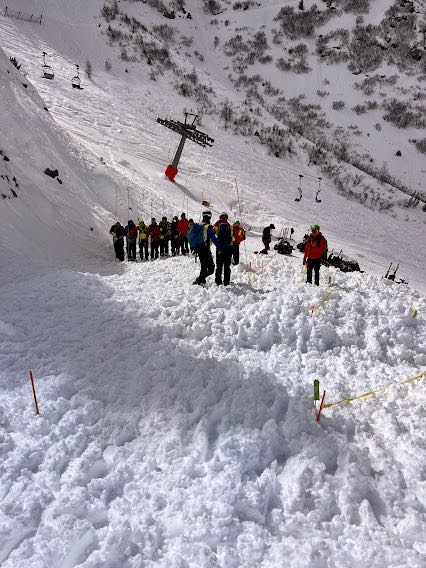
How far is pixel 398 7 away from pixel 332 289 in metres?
69.5

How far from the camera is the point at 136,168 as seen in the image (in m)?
27.6

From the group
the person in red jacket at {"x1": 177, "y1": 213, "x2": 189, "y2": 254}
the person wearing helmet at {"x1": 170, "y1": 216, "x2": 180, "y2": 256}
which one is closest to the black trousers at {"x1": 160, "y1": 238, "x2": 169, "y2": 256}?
the person wearing helmet at {"x1": 170, "y1": 216, "x2": 180, "y2": 256}

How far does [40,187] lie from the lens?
660 inches

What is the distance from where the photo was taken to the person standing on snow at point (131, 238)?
15.6 m

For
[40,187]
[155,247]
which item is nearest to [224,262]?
[155,247]

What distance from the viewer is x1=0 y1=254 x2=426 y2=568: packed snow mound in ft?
12.7

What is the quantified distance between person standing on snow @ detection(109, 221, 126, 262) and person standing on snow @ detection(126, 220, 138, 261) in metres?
0.29

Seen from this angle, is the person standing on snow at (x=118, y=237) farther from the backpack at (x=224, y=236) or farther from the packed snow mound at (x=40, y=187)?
the backpack at (x=224, y=236)

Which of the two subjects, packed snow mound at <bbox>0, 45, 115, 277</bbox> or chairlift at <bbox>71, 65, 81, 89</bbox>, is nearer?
packed snow mound at <bbox>0, 45, 115, 277</bbox>

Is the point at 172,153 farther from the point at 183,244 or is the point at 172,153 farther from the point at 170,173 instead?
the point at 183,244

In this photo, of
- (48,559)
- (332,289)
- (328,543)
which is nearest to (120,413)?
(48,559)

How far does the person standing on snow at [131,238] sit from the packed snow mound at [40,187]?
1.86 meters

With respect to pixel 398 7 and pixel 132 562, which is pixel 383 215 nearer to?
pixel 132 562

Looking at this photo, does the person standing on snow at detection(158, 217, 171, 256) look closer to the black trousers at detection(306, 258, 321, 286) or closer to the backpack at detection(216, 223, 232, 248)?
the backpack at detection(216, 223, 232, 248)
